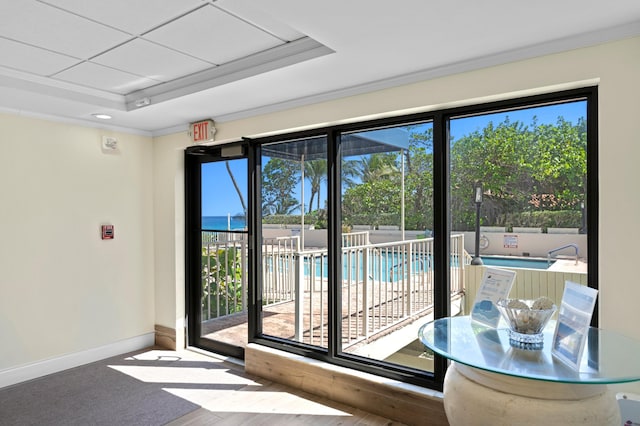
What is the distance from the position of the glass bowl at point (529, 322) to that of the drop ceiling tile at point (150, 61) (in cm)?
223

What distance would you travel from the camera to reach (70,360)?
3.68 m

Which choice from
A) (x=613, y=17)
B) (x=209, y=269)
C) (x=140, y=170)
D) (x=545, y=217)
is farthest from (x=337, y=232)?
(x=140, y=170)

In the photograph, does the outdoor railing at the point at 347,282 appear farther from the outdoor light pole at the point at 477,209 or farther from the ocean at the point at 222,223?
the outdoor light pole at the point at 477,209

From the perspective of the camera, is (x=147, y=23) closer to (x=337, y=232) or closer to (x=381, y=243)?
(x=337, y=232)

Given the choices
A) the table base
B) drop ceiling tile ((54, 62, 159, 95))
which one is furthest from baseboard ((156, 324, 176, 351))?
the table base

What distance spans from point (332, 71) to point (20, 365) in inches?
132

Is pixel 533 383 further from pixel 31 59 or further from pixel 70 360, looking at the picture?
pixel 70 360

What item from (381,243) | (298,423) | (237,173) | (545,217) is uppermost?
(237,173)

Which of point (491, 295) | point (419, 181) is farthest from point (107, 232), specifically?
point (491, 295)

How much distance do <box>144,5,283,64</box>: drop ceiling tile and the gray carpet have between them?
2.36 meters

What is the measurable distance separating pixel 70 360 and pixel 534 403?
12.3ft

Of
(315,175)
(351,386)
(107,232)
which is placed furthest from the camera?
(107,232)

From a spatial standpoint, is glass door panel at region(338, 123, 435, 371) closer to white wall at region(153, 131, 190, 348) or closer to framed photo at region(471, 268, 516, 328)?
framed photo at region(471, 268, 516, 328)

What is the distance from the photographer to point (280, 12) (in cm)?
179
